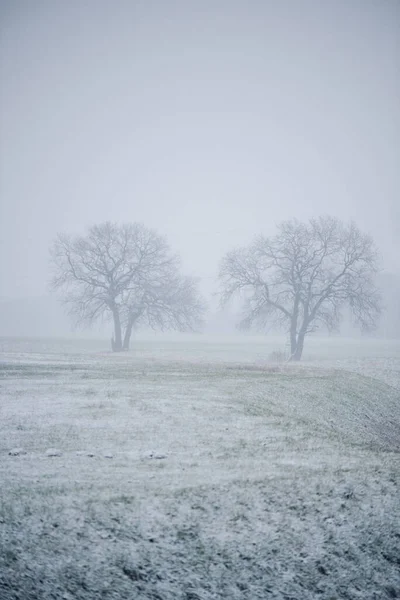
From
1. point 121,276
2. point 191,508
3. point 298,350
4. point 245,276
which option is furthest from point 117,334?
point 191,508

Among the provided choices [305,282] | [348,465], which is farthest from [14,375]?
[305,282]

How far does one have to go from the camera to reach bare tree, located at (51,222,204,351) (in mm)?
42094

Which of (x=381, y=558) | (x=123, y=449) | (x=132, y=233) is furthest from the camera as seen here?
(x=132, y=233)

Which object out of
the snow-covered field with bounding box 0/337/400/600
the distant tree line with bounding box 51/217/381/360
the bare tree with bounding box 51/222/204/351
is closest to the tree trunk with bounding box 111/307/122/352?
the bare tree with bounding box 51/222/204/351

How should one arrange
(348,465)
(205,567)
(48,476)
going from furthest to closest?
(348,465) → (48,476) → (205,567)

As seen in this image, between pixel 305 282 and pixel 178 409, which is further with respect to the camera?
pixel 305 282

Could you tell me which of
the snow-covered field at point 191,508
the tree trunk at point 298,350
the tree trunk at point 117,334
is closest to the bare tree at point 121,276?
→ the tree trunk at point 117,334

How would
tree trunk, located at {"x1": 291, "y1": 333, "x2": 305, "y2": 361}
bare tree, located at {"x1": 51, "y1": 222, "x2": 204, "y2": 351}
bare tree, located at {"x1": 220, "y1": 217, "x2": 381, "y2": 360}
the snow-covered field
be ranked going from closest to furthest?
the snow-covered field < tree trunk, located at {"x1": 291, "y1": 333, "x2": 305, "y2": 361} < bare tree, located at {"x1": 220, "y1": 217, "x2": 381, "y2": 360} < bare tree, located at {"x1": 51, "y1": 222, "x2": 204, "y2": 351}

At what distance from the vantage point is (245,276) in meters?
37.5

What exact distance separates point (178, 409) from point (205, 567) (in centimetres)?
725

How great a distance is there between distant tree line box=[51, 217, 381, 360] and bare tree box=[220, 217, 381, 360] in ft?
0.29

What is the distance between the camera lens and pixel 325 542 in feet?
18.9

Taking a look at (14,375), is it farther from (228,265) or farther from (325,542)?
(228,265)

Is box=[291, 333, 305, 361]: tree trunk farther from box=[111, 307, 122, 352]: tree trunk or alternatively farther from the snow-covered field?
the snow-covered field
